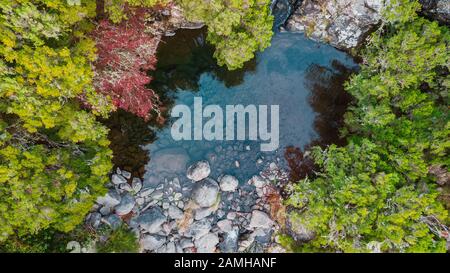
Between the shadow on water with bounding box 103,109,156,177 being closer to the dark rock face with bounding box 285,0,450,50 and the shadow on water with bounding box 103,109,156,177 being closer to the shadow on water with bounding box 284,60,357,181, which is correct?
the shadow on water with bounding box 284,60,357,181

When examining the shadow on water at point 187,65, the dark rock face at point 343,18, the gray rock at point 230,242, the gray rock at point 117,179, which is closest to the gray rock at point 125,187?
the gray rock at point 117,179

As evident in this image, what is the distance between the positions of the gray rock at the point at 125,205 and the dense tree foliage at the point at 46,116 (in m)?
2.40

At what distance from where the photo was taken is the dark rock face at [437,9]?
1193cm

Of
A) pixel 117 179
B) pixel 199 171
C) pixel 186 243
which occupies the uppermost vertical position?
pixel 199 171

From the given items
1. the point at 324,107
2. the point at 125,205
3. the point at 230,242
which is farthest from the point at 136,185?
the point at 324,107

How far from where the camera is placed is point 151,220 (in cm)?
1304

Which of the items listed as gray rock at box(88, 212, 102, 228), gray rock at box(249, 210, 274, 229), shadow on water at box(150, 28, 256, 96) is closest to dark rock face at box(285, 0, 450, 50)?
shadow on water at box(150, 28, 256, 96)

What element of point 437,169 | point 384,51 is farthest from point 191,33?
point 437,169

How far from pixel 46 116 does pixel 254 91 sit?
8.24 meters

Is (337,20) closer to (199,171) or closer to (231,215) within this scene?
(199,171)

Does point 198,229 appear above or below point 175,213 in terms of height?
below

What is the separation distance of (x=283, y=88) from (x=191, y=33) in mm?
4614

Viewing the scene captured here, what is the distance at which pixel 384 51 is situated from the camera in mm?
11945
